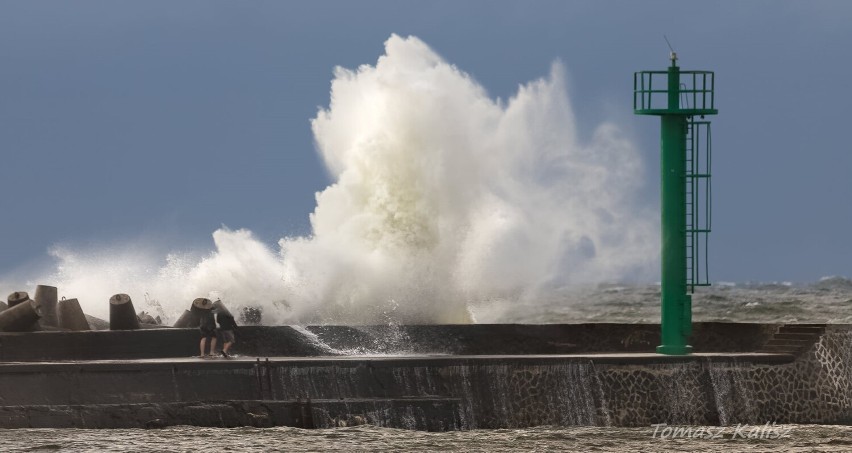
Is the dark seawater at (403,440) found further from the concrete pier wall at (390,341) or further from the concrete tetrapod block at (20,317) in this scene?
the concrete tetrapod block at (20,317)

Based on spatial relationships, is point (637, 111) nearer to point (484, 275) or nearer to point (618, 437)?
point (618, 437)

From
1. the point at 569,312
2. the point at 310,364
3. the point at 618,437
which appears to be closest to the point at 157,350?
Result: the point at 310,364

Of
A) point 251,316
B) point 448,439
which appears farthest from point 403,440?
point 251,316

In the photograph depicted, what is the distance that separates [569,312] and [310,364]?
127ft

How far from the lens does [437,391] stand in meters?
19.0

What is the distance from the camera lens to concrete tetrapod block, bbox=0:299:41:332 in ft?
71.9

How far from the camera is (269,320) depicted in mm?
27938

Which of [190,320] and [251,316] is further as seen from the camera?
[251,316]

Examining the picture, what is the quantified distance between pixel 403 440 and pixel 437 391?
1.35 m

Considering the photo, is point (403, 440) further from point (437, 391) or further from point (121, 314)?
point (121, 314)

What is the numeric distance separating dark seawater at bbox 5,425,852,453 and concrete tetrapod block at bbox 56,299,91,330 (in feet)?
14.0

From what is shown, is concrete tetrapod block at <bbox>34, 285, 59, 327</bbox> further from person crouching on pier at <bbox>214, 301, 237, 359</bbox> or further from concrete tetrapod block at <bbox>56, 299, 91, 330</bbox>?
person crouching on pier at <bbox>214, 301, 237, 359</bbox>

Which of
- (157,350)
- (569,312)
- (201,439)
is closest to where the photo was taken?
(201,439)

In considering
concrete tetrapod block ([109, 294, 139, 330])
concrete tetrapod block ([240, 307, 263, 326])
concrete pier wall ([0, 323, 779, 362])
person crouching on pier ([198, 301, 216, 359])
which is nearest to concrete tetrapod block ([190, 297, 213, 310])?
person crouching on pier ([198, 301, 216, 359])
